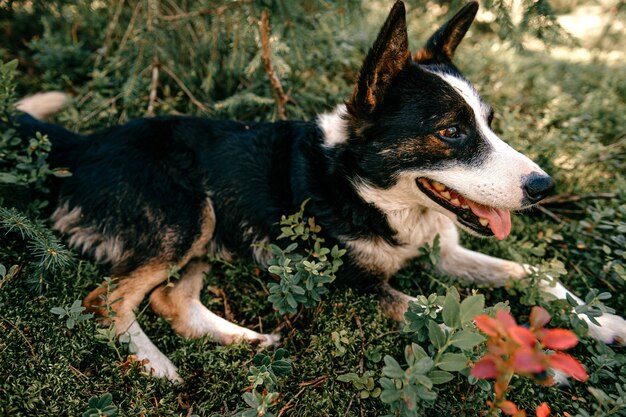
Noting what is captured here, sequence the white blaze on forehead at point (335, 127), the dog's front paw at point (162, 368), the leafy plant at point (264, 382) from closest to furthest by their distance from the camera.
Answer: the leafy plant at point (264, 382) → the dog's front paw at point (162, 368) → the white blaze on forehead at point (335, 127)

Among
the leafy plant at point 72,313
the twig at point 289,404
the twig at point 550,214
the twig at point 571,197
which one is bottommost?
the twig at point 289,404

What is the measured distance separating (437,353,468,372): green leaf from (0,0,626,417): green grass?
610mm

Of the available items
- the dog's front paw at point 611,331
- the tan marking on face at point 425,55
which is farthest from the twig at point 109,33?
the dog's front paw at point 611,331

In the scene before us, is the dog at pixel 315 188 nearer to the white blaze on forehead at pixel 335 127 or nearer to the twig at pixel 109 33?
the white blaze on forehead at pixel 335 127

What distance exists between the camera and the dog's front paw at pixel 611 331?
2.40 metres

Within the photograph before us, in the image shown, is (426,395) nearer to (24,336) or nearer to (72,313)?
(72,313)

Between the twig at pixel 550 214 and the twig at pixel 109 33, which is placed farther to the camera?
the twig at pixel 109 33

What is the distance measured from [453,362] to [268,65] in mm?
2817

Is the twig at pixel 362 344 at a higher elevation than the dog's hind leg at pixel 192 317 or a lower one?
higher

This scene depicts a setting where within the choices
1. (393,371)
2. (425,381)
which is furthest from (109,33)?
(425,381)

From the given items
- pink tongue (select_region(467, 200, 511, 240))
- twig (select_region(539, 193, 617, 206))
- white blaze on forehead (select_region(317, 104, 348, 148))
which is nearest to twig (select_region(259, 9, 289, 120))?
white blaze on forehead (select_region(317, 104, 348, 148))

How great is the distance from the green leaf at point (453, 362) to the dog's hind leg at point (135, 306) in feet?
5.03

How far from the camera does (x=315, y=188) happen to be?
2781 millimetres

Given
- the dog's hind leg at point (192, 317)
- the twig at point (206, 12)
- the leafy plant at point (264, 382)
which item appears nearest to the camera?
the leafy plant at point (264, 382)
